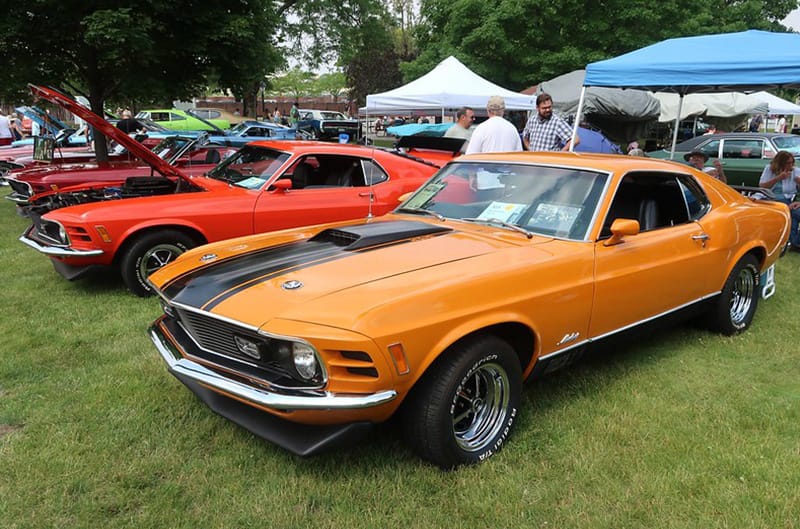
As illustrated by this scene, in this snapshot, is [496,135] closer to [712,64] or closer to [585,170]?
[585,170]

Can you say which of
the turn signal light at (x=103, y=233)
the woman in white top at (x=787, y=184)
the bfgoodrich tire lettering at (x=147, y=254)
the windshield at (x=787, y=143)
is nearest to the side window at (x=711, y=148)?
the windshield at (x=787, y=143)

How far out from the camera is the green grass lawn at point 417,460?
98.7 inches

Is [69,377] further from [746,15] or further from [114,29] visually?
[746,15]

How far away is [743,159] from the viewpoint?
12.6 m

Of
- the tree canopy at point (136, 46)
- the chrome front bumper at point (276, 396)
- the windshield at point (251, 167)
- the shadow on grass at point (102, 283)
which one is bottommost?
the shadow on grass at point (102, 283)

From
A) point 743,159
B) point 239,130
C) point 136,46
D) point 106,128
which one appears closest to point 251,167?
point 106,128

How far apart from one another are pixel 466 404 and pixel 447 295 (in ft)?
2.07

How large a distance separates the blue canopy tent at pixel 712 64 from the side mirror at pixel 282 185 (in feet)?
15.4

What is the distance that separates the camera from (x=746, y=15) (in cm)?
2897

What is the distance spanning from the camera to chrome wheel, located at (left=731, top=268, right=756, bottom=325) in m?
4.63

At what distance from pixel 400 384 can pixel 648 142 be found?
22.1 m

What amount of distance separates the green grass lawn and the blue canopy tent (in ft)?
13.4

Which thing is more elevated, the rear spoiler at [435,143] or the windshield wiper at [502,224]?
the rear spoiler at [435,143]

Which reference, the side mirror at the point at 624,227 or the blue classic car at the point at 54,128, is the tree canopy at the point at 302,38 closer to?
the blue classic car at the point at 54,128
